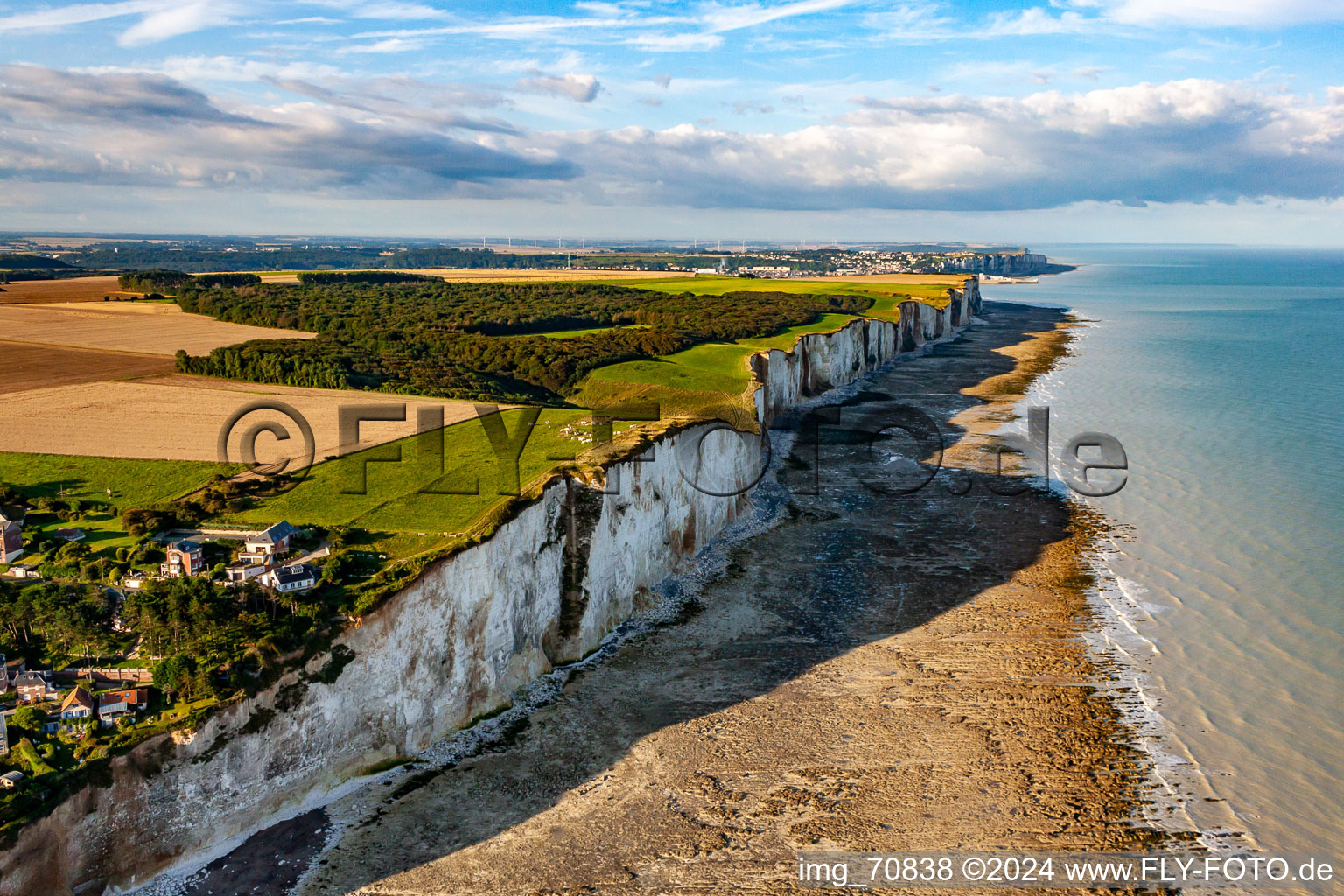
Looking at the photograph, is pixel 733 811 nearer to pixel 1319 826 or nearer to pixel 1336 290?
pixel 1319 826

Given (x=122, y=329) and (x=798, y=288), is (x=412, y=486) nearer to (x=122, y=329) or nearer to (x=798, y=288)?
(x=122, y=329)

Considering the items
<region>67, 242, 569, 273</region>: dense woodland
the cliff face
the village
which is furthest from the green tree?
<region>67, 242, 569, 273</region>: dense woodland

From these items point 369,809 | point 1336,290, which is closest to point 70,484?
point 369,809

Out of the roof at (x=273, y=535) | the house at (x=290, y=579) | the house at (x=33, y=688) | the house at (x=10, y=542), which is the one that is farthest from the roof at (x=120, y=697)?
the house at (x=10, y=542)

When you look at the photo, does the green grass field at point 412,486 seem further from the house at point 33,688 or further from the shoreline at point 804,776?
the house at point 33,688

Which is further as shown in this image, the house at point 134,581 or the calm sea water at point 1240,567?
the calm sea water at point 1240,567

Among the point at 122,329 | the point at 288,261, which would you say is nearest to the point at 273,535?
the point at 122,329

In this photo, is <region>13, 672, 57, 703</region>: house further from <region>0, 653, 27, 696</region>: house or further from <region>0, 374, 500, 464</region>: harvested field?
<region>0, 374, 500, 464</region>: harvested field
